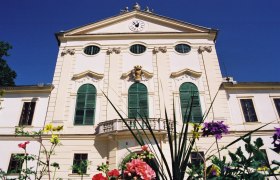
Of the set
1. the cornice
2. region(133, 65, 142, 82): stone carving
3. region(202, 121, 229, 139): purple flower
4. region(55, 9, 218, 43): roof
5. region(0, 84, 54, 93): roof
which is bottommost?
region(202, 121, 229, 139): purple flower

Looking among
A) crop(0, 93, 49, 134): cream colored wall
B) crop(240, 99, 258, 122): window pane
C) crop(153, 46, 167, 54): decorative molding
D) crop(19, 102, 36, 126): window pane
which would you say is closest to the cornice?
crop(153, 46, 167, 54): decorative molding

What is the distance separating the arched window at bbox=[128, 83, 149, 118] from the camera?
51.3 ft

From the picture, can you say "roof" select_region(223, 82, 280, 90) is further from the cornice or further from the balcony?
the balcony

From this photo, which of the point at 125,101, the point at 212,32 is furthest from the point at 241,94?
the point at 125,101

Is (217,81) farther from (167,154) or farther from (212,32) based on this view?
(167,154)

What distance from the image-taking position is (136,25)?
20.0 metres

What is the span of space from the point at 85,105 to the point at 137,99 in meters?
3.57

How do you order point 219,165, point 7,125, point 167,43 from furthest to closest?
point 167,43 < point 7,125 < point 219,165

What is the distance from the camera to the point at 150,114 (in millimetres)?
15516

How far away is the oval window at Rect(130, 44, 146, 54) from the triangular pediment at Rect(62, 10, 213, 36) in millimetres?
1399

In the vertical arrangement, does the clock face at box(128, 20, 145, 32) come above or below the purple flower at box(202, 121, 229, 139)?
above

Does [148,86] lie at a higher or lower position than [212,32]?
lower

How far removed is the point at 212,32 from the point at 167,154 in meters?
10.9

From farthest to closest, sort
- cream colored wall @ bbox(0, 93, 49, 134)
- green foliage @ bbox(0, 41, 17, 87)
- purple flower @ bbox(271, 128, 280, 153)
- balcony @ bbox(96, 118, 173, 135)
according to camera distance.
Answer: green foliage @ bbox(0, 41, 17, 87)
cream colored wall @ bbox(0, 93, 49, 134)
balcony @ bbox(96, 118, 173, 135)
purple flower @ bbox(271, 128, 280, 153)
